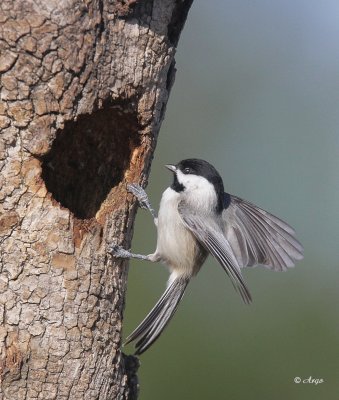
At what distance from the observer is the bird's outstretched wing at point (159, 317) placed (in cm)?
365

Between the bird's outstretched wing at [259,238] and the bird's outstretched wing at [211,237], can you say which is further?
the bird's outstretched wing at [259,238]

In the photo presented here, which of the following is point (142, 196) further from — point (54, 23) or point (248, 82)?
point (248, 82)

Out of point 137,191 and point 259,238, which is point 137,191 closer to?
point 137,191

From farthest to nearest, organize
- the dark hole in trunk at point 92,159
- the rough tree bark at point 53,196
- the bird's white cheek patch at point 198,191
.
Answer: the bird's white cheek patch at point 198,191 → the dark hole in trunk at point 92,159 → the rough tree bark at point 53,196

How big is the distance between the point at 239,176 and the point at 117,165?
6.67ft

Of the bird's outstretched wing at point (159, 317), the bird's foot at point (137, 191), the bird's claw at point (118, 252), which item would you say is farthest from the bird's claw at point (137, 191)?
the bird's outstretched wing at point (159, 317)

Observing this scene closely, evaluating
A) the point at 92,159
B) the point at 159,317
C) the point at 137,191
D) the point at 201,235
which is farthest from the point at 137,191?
the point at 159,317

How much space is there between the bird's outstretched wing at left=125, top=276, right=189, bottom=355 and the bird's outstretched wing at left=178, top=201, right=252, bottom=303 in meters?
0.26

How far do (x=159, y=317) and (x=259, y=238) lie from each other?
634 millimetres

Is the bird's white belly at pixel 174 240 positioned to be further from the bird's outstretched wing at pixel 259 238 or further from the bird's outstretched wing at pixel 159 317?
the bird's outstretched wing at pixel 259 238

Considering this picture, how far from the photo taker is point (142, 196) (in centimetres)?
333

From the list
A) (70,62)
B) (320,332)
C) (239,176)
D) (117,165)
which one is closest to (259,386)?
(320,332)

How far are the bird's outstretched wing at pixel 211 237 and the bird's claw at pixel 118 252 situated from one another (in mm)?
468

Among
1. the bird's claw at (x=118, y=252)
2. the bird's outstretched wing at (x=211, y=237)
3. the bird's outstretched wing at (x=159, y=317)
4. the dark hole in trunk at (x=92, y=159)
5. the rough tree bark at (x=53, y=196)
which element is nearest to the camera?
the rough tree bark at (x=53, y=196)
